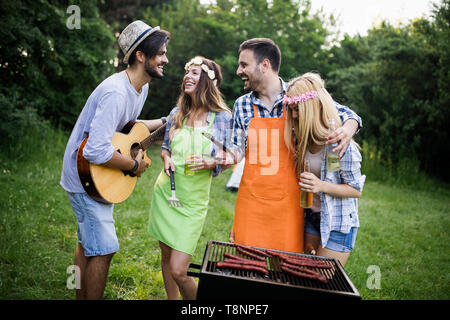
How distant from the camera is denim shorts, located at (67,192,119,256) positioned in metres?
2.72

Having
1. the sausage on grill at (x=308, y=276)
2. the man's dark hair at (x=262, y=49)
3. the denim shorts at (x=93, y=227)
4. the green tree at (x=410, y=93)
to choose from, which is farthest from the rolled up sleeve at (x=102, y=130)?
the green tree at (x=410, y=93)

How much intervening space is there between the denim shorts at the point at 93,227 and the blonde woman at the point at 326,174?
159cm

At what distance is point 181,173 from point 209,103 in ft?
2.31

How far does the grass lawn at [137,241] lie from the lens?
3820mm

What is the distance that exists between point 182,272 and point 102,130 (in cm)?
133

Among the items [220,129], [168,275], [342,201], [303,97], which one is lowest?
[168,275]

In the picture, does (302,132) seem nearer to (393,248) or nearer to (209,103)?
(209,103)

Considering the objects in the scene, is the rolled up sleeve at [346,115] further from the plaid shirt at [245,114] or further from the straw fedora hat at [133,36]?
the straw fedora hat at [133,36]

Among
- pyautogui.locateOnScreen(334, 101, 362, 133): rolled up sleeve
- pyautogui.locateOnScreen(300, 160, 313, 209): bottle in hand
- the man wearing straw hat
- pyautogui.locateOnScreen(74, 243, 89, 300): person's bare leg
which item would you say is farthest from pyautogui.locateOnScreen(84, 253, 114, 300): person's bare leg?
pyautogui.locateOnScreen(334, 101, 362, 133): rolled up sleeve

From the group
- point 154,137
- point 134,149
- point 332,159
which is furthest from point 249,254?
point 154,137

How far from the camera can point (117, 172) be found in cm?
301

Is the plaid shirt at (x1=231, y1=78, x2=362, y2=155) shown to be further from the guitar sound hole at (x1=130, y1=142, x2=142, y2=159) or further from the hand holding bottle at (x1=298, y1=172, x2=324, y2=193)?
the guitar sound hole at (x1=130, y1=142, x2=142, y2=159)

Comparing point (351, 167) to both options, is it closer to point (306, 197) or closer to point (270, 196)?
point (306, 197)

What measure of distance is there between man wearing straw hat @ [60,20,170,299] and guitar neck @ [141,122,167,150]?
0.31 metres
